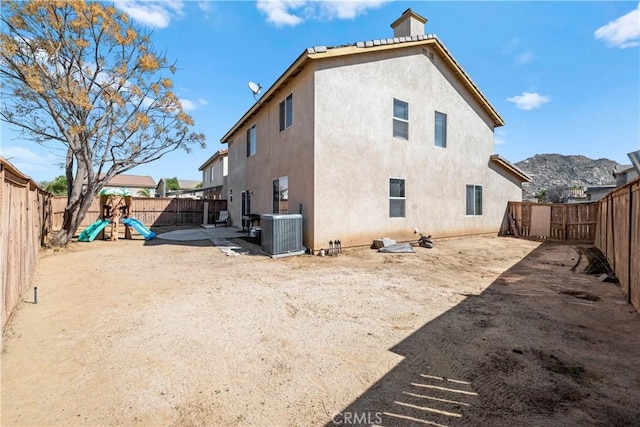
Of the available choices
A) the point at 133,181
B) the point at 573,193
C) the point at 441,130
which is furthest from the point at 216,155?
the point at 573,193

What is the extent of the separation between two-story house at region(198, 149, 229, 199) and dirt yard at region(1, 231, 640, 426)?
17504 mm

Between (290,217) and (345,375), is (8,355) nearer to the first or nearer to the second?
(345,375)

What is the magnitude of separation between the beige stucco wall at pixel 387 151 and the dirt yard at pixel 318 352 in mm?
3811

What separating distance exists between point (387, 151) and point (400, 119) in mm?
1516

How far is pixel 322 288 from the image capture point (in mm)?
5695

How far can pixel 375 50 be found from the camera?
9.77 m

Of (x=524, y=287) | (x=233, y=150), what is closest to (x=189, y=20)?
(x=233, y=150)

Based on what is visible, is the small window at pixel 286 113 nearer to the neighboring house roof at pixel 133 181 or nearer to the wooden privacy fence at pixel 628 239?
the wooden privacy fence at pixel 628 239

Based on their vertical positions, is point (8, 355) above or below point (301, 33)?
below

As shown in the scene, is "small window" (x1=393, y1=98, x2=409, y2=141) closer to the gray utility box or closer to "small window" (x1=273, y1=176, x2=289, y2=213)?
"small window" (x1=273, y1=176, x2=289, y2=213)

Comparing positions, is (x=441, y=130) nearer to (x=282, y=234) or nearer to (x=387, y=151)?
(x=387, y=151)

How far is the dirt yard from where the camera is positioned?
7.48 ft

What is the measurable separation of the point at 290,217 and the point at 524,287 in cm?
615

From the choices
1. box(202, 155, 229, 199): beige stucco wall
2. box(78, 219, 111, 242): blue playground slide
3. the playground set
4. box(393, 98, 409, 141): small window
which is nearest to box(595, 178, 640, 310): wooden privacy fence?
box(393, 98, 409, 141): small window
